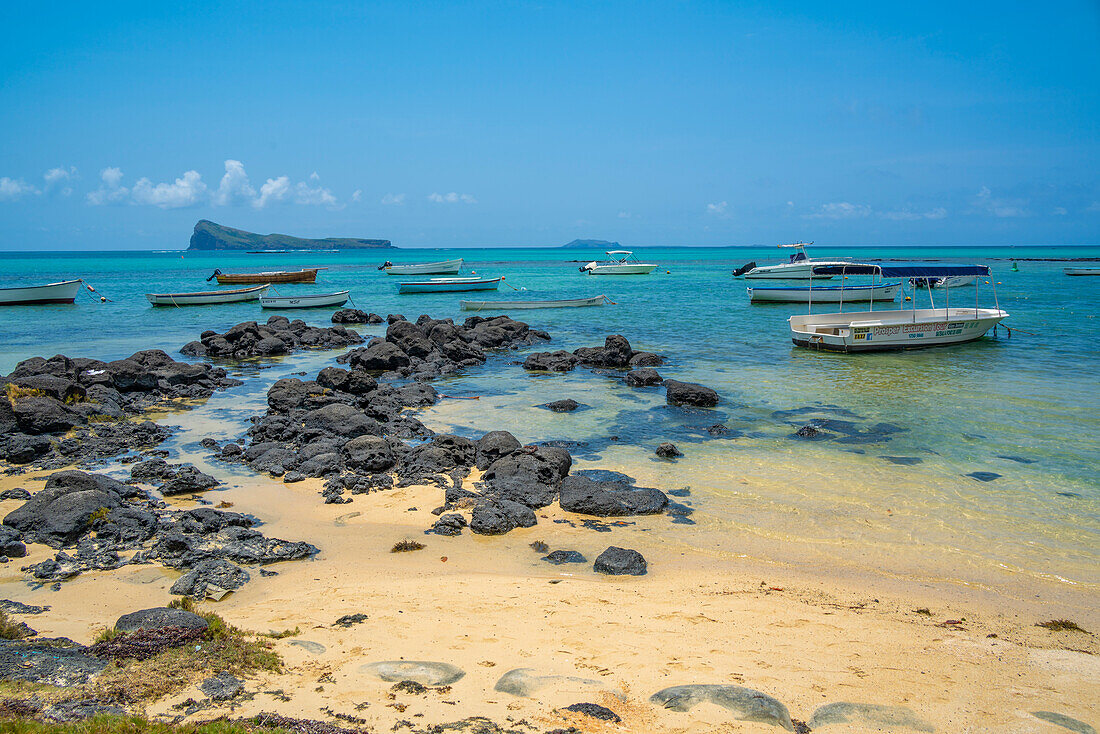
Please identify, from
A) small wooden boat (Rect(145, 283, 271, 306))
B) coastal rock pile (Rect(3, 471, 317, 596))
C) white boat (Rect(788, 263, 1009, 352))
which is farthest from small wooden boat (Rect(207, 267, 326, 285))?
coastal rock pile (Rect(3, 471, 317, 596))

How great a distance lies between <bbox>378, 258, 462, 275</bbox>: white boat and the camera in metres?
77.2

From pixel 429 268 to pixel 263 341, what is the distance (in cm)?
5466

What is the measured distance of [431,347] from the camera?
76.6 feet

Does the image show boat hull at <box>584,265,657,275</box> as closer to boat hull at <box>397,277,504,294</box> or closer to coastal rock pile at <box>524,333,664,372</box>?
boat hull at <box>397,277,504,294</box>

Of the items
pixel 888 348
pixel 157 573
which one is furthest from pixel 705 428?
pixel 888 348

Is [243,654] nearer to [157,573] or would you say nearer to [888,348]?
[157,573]

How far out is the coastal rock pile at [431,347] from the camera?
2141 centimetres

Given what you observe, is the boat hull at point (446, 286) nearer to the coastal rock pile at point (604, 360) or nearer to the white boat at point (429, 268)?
the white boat at point (429, 268)

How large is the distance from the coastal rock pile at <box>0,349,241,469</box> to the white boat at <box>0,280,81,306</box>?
112 feet

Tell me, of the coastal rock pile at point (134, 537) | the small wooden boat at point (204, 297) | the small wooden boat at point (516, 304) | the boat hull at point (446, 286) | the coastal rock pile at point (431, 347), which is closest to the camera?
the coastal rock pile at point (134, 537)

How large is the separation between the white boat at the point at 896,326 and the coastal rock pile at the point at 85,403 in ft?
66.7

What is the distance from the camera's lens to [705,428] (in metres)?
14.1

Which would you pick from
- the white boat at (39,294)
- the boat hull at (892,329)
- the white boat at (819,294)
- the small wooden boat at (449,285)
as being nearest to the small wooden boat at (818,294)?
the white boat at (819,294)

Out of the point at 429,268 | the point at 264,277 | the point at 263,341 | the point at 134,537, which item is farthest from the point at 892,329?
the point at 429,268
